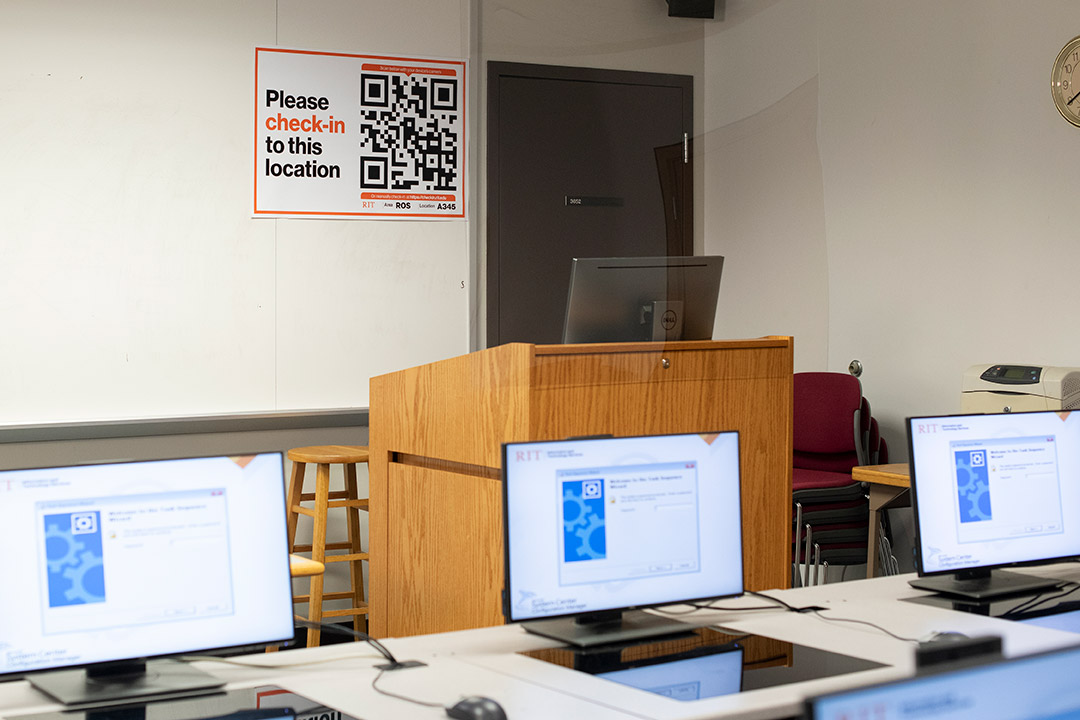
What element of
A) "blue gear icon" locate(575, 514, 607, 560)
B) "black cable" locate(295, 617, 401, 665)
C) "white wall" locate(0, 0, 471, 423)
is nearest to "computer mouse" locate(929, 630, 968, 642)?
"blue gear icon" locate(575, 514, 607, 560)

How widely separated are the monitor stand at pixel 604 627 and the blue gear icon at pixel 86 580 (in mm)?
673

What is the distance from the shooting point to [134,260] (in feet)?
13.8

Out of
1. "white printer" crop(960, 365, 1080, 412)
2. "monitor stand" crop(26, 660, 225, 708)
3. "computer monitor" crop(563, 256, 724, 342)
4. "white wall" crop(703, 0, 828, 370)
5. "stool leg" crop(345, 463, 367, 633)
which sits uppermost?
"white wall" crop(703, 0, 828, 370)

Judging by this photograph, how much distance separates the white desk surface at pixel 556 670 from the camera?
4.85 ft

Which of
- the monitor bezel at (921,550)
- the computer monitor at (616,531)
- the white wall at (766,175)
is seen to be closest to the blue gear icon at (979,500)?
the monitor bezel at (921,550)

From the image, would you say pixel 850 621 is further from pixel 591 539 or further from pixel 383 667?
pixel 383 667

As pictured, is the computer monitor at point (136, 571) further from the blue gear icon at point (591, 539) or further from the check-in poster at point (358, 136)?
the check-in poster at point (358, 136)

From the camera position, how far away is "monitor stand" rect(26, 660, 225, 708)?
4.92 feet

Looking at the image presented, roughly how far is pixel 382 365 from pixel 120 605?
10.1 ft

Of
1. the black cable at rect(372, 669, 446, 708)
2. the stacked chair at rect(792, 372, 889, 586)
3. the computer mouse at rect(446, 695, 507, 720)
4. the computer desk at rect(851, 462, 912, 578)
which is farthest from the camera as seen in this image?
the stacked chair at rect(792, 372, 889, 586)

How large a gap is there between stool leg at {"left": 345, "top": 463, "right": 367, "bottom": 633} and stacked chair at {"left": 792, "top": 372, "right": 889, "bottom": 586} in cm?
168

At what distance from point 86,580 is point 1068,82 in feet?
11.0

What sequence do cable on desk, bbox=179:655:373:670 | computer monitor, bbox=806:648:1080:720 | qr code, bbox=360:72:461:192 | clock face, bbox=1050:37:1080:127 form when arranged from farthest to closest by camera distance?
qr code, bbox=360:72:461:192 < clock face, bbox=1050:37:1080:127 < cable on desk, bbox=179:655:373:670 < computer monitor, bbox=806:648:1080:720

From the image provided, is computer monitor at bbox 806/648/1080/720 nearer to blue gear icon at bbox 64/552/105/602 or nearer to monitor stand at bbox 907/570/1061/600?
blue gear icon at bbox 64/552/105/602
